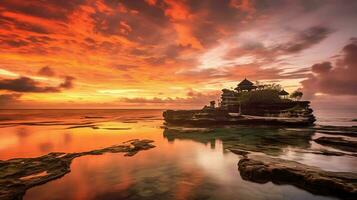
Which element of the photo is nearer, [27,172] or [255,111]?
[27,172]

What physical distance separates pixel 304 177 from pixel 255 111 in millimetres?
52130

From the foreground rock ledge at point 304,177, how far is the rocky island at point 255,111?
124ft

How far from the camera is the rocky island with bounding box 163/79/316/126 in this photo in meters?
53.7

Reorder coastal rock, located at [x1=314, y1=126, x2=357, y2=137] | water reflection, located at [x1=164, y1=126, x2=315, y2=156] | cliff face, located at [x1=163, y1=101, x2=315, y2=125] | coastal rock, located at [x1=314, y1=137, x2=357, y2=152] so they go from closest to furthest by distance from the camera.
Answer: coastal rock, located at [x1=314, y1=137, x2=357, y2=152]
water reflection, located at [x1=164, y1=126, x2=315, y2=156]
coastal rock, located at [x1=314, y1=126, x2=357, y2=137]
cliff face, located at [x1=163, y1=101, x2=315, y2=125]

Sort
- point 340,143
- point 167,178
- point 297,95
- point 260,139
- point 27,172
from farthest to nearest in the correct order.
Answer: point 297,95 < point 260,139 < point 340,143 < point 167,178 < point 27,172

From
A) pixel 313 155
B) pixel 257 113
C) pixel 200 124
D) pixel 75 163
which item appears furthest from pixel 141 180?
pixel 257 113

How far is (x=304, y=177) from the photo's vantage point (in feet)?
46.4

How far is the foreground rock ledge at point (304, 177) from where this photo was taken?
1260 cm

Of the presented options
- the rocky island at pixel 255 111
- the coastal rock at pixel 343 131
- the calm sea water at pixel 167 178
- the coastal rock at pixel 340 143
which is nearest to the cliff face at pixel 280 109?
the rocky island at pixel 255 111

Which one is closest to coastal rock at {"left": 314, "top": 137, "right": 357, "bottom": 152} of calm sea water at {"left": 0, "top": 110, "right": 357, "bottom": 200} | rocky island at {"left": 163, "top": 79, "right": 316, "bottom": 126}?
calm sea water at {"left": 0, "top": 110, "right": 357, "bottom": 200}

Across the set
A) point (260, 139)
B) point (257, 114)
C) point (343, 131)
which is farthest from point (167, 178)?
point (257, 114)

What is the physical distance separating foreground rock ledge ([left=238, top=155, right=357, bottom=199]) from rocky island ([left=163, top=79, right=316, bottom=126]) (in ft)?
124

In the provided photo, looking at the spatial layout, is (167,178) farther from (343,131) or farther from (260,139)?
(343,131)

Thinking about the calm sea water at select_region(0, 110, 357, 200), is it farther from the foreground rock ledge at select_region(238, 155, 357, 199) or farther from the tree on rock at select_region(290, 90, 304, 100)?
the tree on rock at select_region(290, 90, 304, 100)
